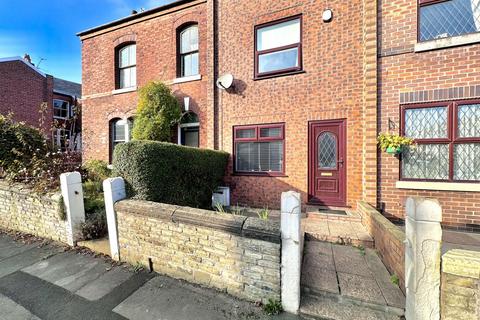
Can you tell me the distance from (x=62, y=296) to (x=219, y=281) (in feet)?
7.12

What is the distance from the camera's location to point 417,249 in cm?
212

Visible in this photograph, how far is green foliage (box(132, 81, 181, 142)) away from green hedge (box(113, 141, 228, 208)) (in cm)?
227

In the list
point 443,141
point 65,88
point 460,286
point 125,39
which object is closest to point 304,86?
point 443,141

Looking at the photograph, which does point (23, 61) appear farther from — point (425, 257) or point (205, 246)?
point (425, 257)

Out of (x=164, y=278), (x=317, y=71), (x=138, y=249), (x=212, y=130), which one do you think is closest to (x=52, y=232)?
(x=138, y=249)

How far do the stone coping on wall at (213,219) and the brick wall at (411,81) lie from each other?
3.63 meters

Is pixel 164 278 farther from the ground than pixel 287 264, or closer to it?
closer to it

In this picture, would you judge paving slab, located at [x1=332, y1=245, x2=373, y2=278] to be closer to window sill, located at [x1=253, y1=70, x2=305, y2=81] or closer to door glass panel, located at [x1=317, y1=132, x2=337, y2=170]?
door glass panel, located at [x1=317, y1=132, x2=337, y2=170]

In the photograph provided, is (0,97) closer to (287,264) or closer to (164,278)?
(164,278)

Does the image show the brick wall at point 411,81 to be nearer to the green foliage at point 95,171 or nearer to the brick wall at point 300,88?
the brick wall at point 300,88

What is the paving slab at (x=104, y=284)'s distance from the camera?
3.10m

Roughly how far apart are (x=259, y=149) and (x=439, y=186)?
4.15 m

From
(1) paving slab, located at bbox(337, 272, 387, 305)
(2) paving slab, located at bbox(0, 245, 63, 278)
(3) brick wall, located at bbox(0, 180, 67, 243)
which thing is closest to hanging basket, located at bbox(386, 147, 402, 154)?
(1) paving slab, located at bbox(337, 272, 387, 305)

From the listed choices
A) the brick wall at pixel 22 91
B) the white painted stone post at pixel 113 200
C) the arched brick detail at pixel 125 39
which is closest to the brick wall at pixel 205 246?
the white painted stone post at pixel 113 200
